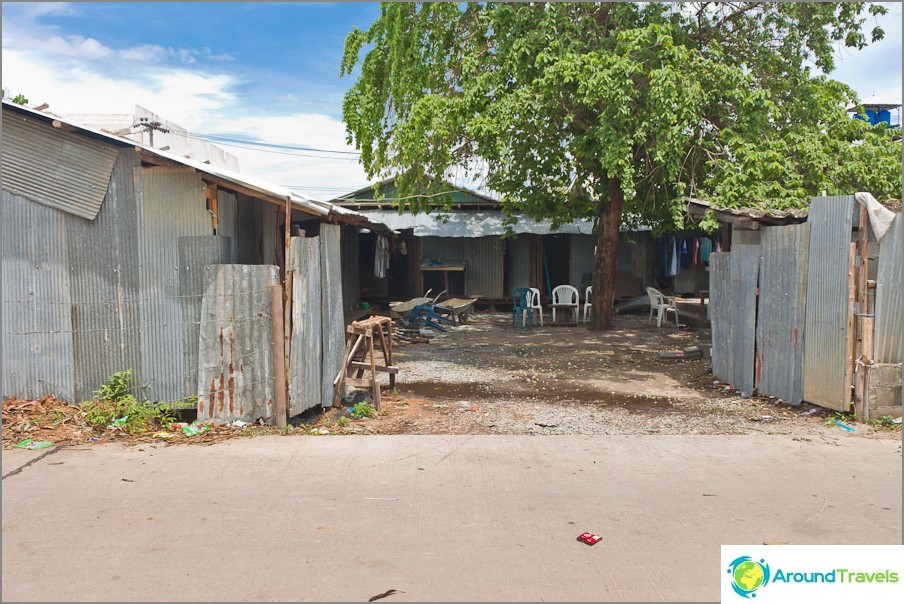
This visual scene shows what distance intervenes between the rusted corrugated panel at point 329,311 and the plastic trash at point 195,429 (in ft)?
4.87

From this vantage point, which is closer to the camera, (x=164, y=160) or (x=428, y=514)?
(x=428, y=514)

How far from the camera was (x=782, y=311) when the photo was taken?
8.33 metres

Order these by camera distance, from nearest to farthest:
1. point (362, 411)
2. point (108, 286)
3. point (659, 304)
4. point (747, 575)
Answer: point (747, 575)
point (108, 286)
point (362, 411)
point (659, 304)

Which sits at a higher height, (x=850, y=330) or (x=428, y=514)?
(x=850, y=330)

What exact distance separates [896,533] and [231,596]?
430 cm

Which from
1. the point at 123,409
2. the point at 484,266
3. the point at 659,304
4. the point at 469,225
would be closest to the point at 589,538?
the point at 123,409

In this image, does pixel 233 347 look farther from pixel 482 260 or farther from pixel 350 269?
pixel 482 260

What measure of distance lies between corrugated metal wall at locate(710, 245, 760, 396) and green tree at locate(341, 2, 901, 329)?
122 centimetres

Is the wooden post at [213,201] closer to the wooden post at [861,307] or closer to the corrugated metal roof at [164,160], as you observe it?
the corrugated metal roof at [164,160]

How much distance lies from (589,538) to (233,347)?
167 inches

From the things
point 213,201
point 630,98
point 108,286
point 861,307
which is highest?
point 630,98

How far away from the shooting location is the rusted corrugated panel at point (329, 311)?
26.7 feet

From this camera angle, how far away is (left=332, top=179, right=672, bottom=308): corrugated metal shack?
800 inches

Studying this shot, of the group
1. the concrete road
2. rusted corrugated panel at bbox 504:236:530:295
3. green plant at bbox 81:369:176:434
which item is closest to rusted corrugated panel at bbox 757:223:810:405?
the concrete road
